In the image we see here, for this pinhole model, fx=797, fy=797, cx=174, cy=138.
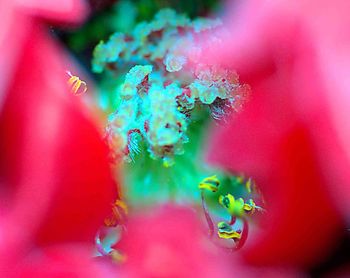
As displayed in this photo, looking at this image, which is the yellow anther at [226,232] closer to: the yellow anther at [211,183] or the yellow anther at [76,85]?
the yellow anther at [211,183]

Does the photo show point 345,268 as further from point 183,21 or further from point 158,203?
point 183,21

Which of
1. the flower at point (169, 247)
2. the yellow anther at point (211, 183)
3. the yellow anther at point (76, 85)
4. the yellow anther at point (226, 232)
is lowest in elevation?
the flower at point (169, 247)

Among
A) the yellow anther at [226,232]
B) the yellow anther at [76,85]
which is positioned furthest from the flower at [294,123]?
the yellow anther at [76,85]

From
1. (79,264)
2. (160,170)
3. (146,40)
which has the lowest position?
(79,264)

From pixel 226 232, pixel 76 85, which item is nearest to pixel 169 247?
pixel 226 232

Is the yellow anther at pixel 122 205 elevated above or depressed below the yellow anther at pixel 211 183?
below

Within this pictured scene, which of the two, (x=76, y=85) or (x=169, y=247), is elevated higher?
(x=76, y=85)

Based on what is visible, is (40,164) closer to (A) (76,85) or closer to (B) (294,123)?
(A) (76,85)

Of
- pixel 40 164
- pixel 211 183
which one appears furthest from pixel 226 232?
pixel 40 164

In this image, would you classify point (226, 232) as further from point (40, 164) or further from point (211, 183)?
point (40, 164)

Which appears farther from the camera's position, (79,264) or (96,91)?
(96,91)

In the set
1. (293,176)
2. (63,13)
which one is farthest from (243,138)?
(63,13)
